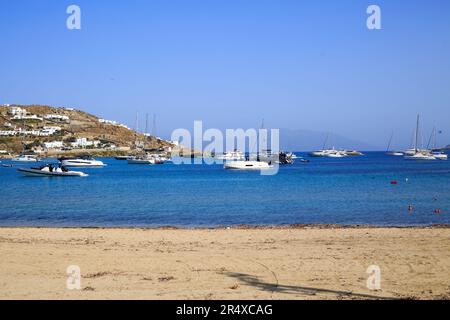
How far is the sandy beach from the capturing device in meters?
11.9

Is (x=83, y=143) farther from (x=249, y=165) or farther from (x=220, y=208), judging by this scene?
(x=220, y=208)

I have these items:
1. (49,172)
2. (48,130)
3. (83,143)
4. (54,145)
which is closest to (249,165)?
(49,172)

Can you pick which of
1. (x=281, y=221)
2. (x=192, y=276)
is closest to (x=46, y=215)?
(x=281, y=221)

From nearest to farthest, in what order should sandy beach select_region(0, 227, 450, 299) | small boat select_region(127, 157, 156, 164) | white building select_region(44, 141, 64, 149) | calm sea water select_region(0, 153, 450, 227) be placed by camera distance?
sandy beach select_region(0, 227, 450, 299), calm sea water select_region(0, 153, 450, 227), small boat select_region(127, 157, 156, 164), white building select_region(44, 141, 64, 149)

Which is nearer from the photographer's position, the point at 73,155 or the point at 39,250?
the point at 39,250

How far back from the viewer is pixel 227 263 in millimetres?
15086

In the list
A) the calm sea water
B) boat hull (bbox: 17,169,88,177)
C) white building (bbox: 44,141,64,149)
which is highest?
white building (bbox: 44,141,64,149)

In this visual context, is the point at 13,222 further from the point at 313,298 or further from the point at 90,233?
the point at 313,298

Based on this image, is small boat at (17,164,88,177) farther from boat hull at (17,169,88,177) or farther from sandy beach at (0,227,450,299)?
sandy beach at (0,227,450,299)

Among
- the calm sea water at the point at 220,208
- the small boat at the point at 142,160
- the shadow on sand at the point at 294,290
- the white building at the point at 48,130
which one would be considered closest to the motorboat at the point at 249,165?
the small boat at the point at 142,160

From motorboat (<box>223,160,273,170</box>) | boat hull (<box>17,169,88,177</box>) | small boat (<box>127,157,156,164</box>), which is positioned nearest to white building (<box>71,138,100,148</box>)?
small boat (<box>127,157,156,164</box>)

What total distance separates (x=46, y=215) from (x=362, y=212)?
18435 mm

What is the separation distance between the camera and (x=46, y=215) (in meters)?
31.2

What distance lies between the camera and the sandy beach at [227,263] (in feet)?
38.9
